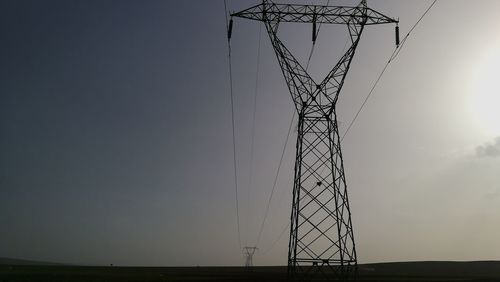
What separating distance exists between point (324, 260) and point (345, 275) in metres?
1.85

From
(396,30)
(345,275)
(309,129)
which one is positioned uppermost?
(396,30)

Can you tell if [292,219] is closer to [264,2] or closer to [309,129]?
[309,129]

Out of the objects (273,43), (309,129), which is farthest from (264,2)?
(309,129)

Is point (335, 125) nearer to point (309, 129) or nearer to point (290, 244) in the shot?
point (309, 129)

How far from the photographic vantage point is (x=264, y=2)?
1151 inches

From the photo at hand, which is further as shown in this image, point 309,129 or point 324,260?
point 309,129

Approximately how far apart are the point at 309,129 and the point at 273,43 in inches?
238

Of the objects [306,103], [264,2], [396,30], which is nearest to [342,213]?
[306,103]

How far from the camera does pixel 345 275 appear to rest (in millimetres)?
27297

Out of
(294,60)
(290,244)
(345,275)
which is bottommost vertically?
(345,275)

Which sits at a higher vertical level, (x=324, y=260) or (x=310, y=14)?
(x=310, y=14)

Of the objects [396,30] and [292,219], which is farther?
[396,30]

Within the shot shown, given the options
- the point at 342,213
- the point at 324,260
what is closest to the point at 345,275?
the point at 324,260

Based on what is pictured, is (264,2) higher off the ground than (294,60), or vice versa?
(264,2)
